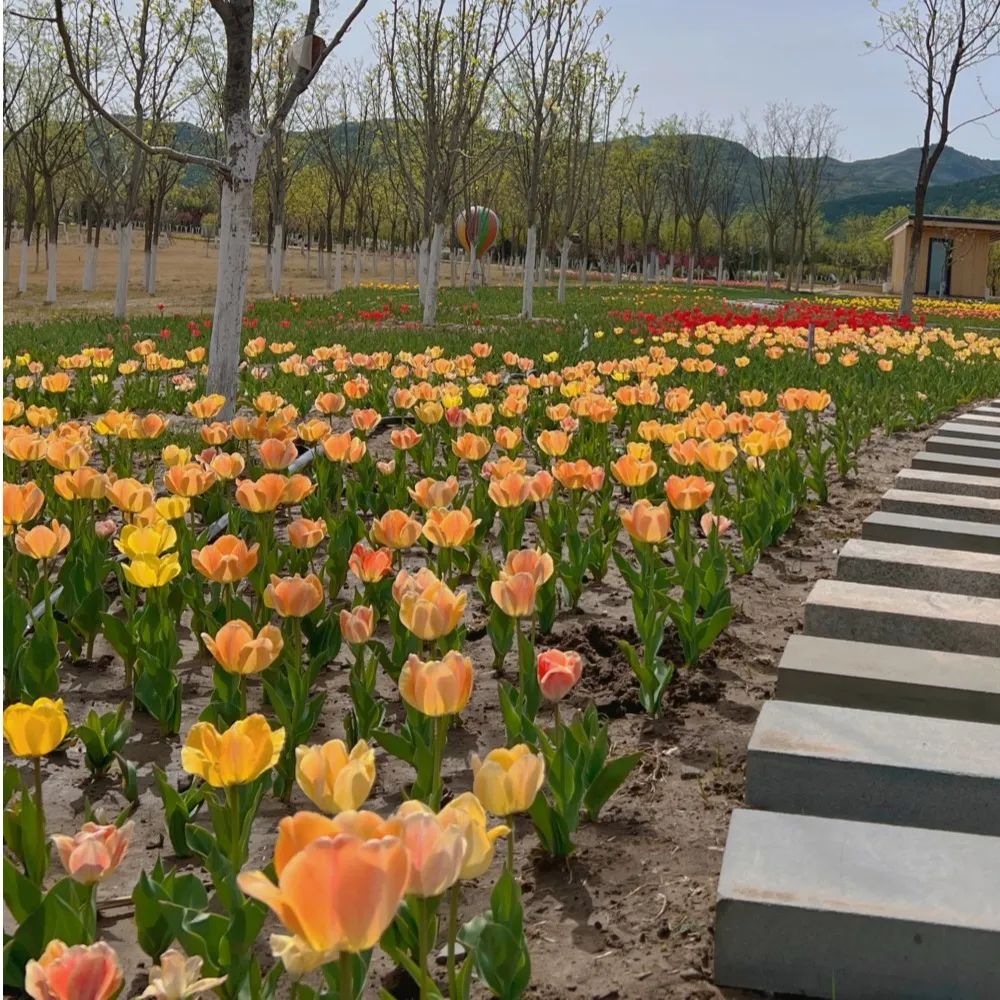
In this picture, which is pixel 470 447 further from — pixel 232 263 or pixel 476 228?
pixel 476 228

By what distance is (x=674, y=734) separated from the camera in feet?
9.00

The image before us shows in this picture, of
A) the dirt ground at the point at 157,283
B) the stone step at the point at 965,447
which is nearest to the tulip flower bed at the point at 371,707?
the stone step at the point at 965,447

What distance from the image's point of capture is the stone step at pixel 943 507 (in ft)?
16.4

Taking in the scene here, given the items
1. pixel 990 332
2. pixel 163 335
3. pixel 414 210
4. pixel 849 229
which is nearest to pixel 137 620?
pixel 163 335

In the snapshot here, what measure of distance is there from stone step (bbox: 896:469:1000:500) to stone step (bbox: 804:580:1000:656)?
2294 mm

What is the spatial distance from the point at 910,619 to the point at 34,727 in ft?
8.26

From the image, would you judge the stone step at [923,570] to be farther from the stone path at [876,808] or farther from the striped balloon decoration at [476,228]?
the striped balloon decoration at [476,228]

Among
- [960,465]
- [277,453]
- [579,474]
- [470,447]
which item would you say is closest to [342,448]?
[277,453]

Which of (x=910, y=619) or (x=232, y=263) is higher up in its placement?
(x=232, y=263)

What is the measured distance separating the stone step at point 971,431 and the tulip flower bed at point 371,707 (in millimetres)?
2146

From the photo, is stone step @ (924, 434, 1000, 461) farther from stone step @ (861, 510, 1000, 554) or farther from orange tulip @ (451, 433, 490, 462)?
orange tulip @ (451, 433, 490, 462)

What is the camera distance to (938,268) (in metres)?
52.0

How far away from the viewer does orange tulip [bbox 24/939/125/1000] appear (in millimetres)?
1119

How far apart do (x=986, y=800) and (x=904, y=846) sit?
37cm
